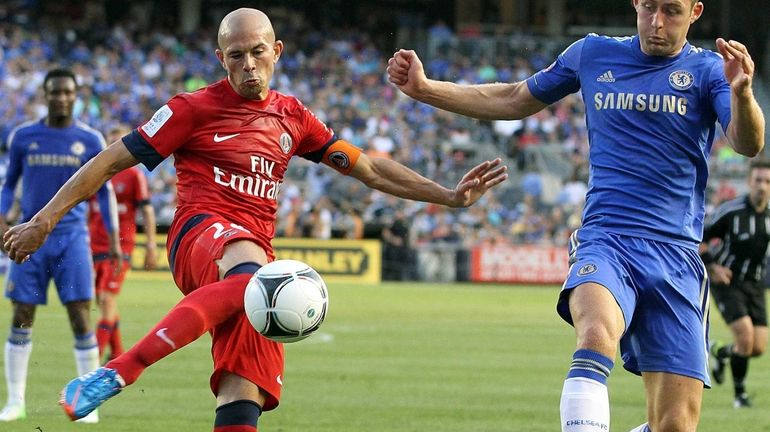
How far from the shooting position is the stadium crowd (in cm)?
3356

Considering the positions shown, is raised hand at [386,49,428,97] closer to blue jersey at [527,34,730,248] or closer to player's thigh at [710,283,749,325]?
blue jersey at [527,34,730,248]

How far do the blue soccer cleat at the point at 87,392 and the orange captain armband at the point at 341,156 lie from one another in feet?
6.77

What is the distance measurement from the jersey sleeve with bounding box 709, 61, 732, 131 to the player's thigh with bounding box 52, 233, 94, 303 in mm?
5871

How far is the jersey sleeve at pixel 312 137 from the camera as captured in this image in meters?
7.33

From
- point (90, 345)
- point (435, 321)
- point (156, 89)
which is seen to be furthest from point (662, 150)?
point (156, 89)

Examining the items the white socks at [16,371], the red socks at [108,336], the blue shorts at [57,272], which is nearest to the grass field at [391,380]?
the white socks at [16,371]

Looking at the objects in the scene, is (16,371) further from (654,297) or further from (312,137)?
(654,297)

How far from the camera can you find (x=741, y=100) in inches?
236

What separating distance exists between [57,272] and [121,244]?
3562 mm

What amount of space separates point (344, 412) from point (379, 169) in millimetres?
3937

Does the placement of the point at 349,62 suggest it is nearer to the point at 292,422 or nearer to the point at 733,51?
the point at 292,422

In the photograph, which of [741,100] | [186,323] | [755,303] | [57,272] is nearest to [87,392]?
[186,323]

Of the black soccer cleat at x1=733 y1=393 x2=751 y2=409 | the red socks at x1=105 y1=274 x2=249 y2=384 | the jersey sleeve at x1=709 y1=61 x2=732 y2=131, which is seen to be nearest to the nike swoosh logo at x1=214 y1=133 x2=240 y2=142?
the red socks at x1=105 y1=274 x2=249 y2=384

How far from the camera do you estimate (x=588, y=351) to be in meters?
5.96
